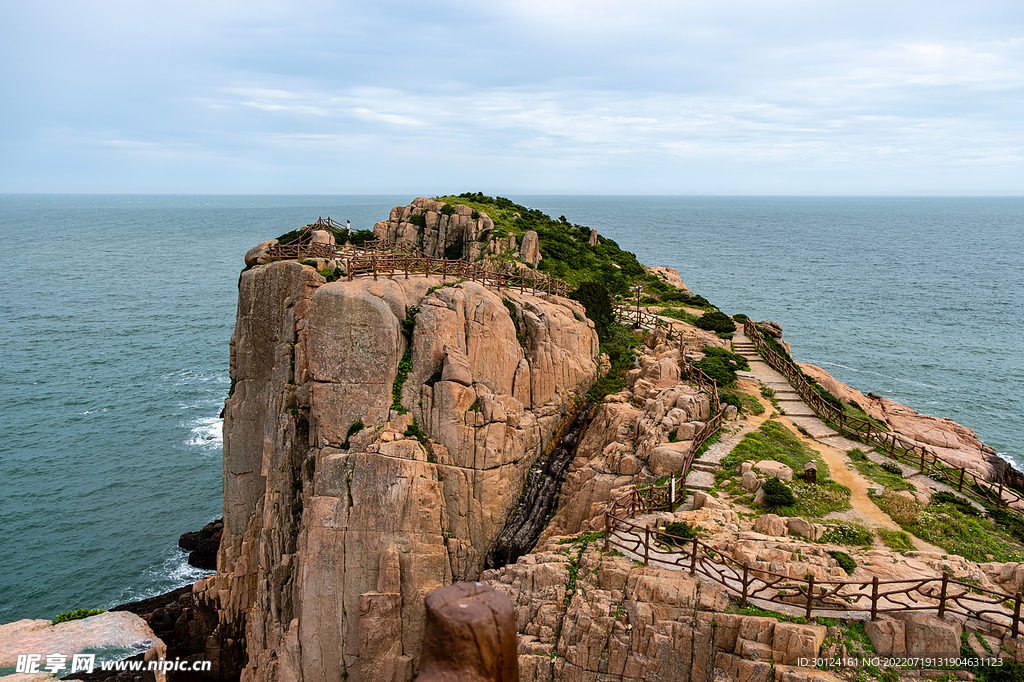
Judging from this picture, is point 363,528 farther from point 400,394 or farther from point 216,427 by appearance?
point 216,427

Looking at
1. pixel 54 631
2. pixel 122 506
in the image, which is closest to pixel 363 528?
pixel 54 631

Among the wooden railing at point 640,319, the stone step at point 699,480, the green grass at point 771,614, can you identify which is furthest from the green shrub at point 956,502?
the wooden railing at point 640,319

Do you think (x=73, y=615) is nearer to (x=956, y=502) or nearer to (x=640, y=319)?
(x=640, y=319)

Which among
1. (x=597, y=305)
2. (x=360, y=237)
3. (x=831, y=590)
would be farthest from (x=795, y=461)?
(x=360, y=237)

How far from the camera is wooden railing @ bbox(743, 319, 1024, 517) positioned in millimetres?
27438

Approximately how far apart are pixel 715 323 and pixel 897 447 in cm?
1749

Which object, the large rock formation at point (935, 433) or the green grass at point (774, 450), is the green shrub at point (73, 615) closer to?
the green grass at point (774, 450)

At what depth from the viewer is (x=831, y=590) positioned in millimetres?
19266

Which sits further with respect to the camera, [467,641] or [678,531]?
[678,531]

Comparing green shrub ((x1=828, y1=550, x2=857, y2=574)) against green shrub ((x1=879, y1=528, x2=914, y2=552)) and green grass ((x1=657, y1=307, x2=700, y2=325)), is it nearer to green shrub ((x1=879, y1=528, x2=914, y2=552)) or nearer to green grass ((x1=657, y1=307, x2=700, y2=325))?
green shrub ((x1=879, y1=528, x2=914, y2=552))

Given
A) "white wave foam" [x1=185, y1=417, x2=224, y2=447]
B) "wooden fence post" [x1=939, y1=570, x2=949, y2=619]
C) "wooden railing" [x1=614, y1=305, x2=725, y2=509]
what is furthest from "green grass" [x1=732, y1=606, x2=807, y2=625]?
"white wave foam" [x1=185, y1=417, x2=224, y2=447]

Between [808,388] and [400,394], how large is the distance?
79.0 ft

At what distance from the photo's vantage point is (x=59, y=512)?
45.1 metres

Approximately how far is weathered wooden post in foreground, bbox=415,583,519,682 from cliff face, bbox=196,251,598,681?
20.8 meters
